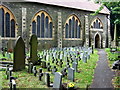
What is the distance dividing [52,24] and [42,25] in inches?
50.6

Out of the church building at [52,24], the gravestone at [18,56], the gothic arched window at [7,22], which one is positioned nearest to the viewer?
the gravestone at [18,56]

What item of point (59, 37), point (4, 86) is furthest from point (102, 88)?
point (59, 37)

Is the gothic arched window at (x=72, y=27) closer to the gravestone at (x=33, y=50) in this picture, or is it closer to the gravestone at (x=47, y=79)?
the gravestone at (x=33, y=50)

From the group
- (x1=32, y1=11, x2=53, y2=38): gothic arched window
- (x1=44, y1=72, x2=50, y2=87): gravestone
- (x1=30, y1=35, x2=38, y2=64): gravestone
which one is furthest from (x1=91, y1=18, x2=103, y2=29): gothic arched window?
(x1=44, y1=72, x2=50, y2=87): gravestone

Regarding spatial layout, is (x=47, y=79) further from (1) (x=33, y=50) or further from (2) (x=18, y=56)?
(1) (x=33, y=50)

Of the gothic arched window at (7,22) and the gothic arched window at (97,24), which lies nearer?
the gothic arched window at (7,22)

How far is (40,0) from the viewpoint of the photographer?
781 inches

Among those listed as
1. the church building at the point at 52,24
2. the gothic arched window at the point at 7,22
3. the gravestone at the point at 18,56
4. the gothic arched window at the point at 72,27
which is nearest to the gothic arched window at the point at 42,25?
the church building at the point at 52,24

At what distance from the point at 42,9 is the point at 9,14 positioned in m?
3.75

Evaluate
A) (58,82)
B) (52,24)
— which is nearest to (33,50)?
(58,82)

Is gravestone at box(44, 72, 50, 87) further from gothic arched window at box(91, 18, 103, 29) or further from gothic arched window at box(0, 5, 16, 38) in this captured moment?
gothic arched window at box(91, 18, 103, 29)

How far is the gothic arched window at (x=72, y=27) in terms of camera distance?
2239 centimetres

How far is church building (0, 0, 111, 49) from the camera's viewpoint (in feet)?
59.2

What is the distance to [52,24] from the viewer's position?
823 inches
